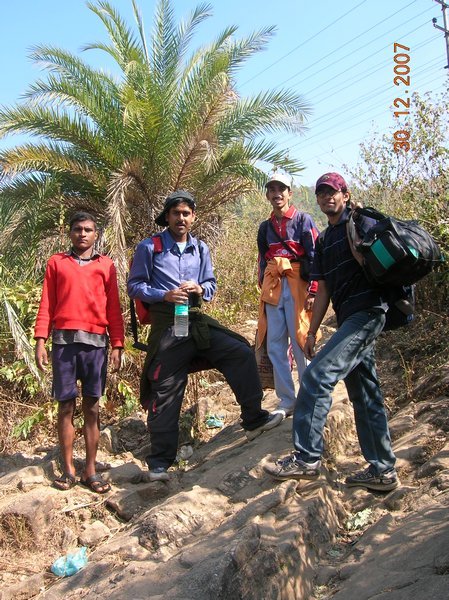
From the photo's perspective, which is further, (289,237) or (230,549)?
(289,237)

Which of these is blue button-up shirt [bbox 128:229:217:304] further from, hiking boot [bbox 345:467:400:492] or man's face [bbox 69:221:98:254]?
hiking boot [bbox 345:467:400:492]

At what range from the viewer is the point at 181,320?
4055 millimetres

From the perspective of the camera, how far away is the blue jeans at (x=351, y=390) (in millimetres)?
3285

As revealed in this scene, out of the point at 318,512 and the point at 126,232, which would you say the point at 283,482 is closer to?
the point at 318,512

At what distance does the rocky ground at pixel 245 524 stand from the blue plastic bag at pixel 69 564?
53 mm

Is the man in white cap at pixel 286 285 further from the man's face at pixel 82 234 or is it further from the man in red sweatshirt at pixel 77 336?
the man's face at pixel 82 234

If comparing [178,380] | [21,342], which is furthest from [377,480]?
[21,342]

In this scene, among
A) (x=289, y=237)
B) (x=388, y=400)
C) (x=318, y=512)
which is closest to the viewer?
(x=318, y=512)

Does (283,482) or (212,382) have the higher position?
(212,382)

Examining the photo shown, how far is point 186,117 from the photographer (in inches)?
325

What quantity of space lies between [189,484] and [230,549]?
1422mm

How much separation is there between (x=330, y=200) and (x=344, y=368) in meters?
1.01

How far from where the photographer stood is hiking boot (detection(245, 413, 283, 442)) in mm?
4371

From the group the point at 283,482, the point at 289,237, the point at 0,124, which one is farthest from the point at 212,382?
the point at 0,124
